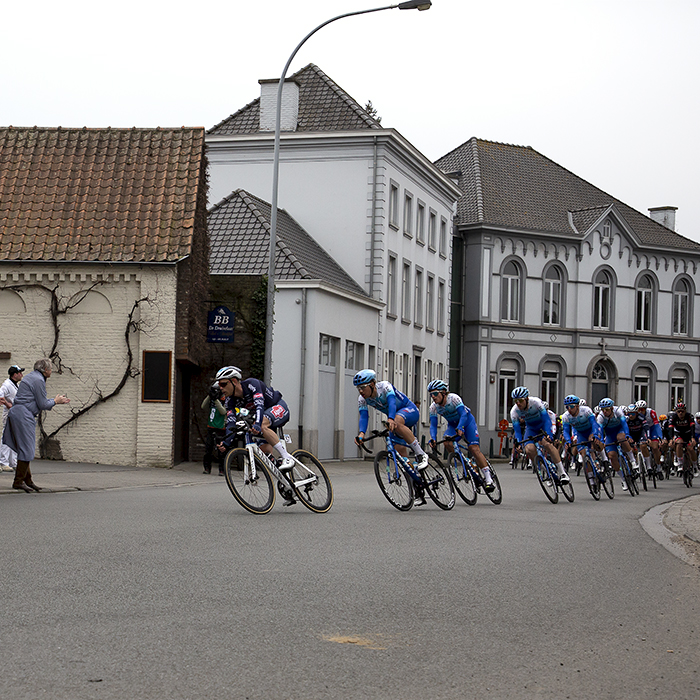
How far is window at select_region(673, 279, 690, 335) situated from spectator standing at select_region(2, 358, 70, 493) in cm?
4496

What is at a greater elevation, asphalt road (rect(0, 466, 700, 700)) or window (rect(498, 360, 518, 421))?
window (rect(498, 360, 518, 421))

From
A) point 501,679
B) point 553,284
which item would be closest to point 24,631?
point 501,679

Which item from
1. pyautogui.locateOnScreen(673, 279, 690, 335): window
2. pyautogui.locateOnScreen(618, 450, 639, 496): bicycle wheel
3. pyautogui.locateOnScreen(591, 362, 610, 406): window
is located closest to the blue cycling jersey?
pyautogui.locateOnScreen(618, 450, 639, 496): bicycle wheel

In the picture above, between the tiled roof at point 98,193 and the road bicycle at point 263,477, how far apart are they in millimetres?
11540

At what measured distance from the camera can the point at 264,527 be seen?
12305 mm

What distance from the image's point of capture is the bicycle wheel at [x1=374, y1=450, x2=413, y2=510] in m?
15.2

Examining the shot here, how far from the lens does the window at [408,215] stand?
42.8m

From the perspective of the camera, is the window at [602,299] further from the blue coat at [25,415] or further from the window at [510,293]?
the blue coat at [25,415]

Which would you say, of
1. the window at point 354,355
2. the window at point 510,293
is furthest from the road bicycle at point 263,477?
the window at point 510,293

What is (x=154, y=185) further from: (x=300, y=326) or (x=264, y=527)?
(x=264, y=527)

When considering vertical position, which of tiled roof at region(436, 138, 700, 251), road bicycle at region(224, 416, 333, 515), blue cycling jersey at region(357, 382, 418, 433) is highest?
tiled roof at region(436, 138, 700, 251)

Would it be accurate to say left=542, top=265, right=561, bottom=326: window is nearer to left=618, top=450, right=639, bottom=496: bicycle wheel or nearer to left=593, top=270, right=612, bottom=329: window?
left=593, top=270, right=612, bottom=329: window

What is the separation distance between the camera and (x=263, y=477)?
1374 cm

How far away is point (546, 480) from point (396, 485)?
13.0 ft
